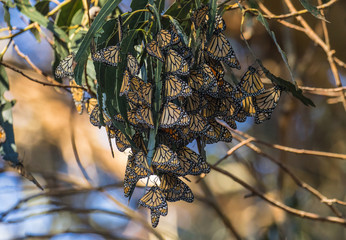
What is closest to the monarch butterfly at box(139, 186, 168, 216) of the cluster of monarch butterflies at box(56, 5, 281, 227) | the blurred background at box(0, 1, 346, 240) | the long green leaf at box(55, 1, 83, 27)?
the cluster of monarch butterflies at box(56, 5, 281, 227)

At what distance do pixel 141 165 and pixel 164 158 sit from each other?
43 mm

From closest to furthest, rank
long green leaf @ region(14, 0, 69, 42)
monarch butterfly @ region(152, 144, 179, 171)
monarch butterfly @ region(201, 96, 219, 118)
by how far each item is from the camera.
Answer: monarch butterfly @ region(152, 144, 179, 171) < monarch butterfly @ region(201, 96, 219, 118) < long green leaf @ region(14, 0, 69, 42)

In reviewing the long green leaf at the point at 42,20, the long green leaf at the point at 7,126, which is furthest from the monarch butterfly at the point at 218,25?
the long green leaf at the point at 7,126

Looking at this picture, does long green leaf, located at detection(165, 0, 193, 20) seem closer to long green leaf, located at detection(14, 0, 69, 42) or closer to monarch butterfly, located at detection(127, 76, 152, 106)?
monarch butterfly, located at detection(127, 76, 152, 106)

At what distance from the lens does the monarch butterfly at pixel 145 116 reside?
0.73m

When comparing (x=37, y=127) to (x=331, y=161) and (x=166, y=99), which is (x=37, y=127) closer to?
(x=331, y=161)

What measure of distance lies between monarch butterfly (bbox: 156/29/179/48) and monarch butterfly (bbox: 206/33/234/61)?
63 mm

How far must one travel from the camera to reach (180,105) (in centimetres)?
81

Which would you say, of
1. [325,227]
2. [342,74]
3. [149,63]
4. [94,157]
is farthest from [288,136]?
[149,63]

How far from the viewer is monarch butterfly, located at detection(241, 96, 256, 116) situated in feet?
2.78

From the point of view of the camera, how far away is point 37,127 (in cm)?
345

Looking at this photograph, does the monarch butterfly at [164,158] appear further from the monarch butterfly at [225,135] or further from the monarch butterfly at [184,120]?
the monarch butterfly at [225,135]

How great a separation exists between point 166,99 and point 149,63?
0.42ft

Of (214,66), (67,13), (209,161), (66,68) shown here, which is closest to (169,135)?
(214,66)
